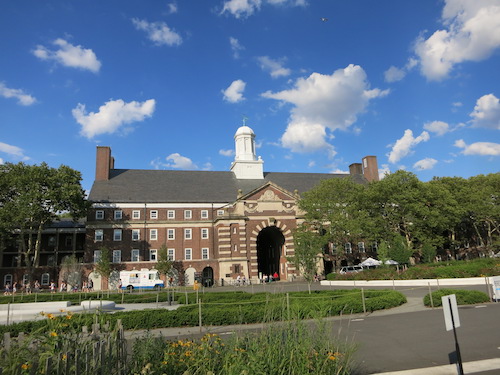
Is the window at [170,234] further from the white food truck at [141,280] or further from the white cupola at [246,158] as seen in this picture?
the white cupola at [246,158]

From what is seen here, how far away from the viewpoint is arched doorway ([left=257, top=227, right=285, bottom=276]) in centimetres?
5562

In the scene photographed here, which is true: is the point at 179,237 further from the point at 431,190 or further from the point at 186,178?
the point at 431,190

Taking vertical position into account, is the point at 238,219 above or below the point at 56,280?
above

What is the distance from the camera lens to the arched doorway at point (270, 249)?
55625 mm

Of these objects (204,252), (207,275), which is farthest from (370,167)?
(207,275)

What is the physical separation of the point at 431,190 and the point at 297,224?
1905 centimetres

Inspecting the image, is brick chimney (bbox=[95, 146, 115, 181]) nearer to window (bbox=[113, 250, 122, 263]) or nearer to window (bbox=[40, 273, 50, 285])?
window (bbox=[113, 250, 122, 263])

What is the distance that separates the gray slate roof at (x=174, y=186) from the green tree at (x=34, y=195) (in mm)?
5828

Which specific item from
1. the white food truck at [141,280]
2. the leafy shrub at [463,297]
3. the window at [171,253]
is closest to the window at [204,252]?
the window at [171,253]

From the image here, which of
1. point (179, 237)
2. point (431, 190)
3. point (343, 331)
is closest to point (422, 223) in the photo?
point (431, 190)

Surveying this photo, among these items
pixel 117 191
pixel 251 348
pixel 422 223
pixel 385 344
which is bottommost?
pixel 385 344

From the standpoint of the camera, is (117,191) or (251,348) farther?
(117,191)

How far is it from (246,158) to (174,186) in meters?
13.4

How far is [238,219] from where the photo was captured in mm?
50906
